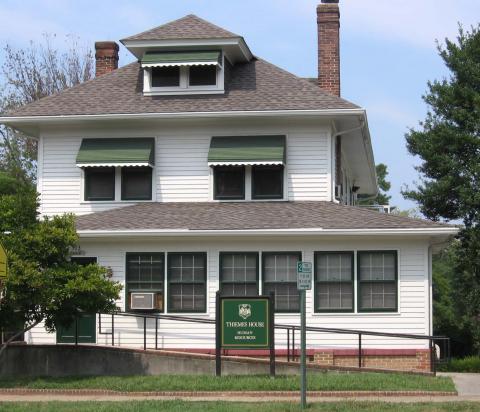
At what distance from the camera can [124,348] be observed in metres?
22.7

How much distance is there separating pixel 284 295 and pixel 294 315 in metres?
0.54

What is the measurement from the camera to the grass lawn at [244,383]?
18.8 m

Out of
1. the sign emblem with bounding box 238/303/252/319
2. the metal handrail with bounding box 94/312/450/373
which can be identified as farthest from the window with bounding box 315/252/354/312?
the sign emblem with bounding box 238/303/252/319

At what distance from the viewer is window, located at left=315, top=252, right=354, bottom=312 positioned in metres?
24.1

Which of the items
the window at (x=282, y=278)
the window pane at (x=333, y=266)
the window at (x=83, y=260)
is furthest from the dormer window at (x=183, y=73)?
the window pane at (x=333, y=266)

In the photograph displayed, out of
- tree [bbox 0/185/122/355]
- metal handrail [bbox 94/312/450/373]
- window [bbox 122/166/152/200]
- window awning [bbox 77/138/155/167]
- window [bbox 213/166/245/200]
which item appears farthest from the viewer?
window [bbox 122/166/152/200]

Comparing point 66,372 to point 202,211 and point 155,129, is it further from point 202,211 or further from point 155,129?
point 155,129

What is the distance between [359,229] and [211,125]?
17.9ft

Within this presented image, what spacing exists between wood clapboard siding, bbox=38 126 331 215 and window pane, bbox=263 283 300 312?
277 cm

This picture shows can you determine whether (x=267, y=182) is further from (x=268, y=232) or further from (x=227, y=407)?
(x=227, y=407)

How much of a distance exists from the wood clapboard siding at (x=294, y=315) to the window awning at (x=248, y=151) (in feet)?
7.86

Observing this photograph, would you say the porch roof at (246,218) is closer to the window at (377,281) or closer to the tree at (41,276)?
the window at (377,281)

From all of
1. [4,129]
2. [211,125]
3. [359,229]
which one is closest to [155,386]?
[359,229]

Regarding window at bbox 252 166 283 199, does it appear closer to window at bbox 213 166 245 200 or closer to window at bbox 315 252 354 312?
window at bbox 213 166 245 200
